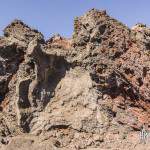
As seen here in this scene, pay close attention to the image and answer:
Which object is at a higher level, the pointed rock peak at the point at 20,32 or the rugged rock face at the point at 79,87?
the pointed rock peak at the point at 20,32

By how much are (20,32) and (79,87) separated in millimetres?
5777

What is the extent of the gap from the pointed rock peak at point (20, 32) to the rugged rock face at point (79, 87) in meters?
0.07

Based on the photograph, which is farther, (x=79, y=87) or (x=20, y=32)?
(x=20, y=32)

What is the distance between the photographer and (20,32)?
32969 mm

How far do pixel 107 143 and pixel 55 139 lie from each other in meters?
2.68

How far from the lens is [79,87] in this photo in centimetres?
2978

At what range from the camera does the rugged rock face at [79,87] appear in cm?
2836

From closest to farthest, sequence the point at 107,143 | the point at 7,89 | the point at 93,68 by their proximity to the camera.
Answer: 1. the point at 107,143
2. the point at 93,68
3. the point at 7,89

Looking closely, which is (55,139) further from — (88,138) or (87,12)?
(87,12)

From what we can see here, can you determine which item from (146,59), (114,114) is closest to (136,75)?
(146,59)

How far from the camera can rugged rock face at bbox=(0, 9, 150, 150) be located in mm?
28359

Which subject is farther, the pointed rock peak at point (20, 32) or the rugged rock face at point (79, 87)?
the pointed rock peak at point (20, 32)

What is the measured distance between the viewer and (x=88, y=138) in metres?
28.1

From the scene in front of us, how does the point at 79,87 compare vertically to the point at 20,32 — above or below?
below
